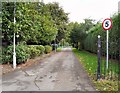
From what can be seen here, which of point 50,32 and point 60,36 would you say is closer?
point 50,32

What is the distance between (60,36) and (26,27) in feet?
109

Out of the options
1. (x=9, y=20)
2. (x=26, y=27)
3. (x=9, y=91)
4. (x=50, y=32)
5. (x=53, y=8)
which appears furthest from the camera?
(x=53, y=8)

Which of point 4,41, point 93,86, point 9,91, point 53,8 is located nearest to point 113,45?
point 93,86

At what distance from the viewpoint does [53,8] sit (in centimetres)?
4809

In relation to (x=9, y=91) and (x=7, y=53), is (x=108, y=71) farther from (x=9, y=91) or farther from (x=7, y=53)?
(x=7, y=53)

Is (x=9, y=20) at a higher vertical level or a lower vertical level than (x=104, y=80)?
higher

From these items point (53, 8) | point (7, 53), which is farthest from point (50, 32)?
point (7, 53)

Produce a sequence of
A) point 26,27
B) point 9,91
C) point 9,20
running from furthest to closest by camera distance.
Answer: point 26,27 → point 9,20 → point 9,91

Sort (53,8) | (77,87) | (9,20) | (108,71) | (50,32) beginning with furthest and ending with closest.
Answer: (53,8), (50,32), (9,20), (108,71), (77,87)

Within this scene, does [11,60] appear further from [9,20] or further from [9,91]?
[9,91]

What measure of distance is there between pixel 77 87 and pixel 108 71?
2.88 meters

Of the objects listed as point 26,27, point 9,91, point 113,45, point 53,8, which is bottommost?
point 9,91

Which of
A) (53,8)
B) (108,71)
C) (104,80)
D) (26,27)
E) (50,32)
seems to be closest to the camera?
(104,80)

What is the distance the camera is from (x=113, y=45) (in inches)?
452
